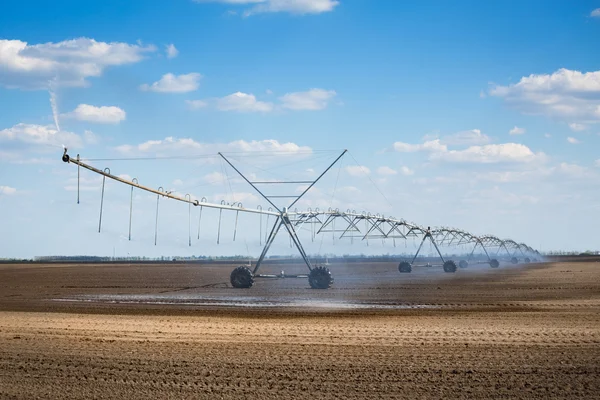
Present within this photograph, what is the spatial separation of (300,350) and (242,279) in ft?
93.2

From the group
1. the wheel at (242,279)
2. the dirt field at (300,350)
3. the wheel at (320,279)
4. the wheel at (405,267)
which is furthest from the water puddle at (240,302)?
the wheel at (405,267)

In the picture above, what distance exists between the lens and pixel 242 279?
48.1 metres

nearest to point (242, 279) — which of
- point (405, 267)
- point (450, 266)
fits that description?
point (405, 267)

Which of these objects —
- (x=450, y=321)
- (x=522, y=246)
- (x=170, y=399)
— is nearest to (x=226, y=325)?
(x=450, y=321)

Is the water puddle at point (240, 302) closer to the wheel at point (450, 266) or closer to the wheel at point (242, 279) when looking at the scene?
the wheel at point (242, 279)

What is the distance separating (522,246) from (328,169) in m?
143

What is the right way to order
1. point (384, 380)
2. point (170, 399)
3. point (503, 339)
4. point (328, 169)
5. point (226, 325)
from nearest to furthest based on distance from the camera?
point (170, 399), point (384, 380), point (503, 339), point (226, 325), point (328, 169)

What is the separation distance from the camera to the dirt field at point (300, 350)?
50.5 feet

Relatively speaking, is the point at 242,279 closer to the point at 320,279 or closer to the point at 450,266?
the point at 320,279

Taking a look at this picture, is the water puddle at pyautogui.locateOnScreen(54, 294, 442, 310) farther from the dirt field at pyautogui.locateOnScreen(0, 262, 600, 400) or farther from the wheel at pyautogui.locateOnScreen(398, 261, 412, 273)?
the wheel at pyautogui.locateOnScreen(398, 261, 412, 273)

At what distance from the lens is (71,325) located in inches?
1030

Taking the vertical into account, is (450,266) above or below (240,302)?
above

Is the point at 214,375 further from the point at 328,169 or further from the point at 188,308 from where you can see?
the point at 328,169

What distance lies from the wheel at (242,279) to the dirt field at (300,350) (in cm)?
1233
